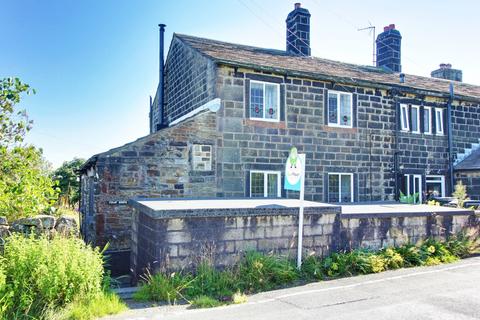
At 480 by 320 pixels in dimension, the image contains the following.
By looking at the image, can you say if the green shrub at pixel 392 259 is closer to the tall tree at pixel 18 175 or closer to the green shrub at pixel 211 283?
the green shrub at pixel 211 283

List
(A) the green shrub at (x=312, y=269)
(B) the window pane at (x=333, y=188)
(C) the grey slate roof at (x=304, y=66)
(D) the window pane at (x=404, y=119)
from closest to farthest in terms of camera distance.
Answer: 1. (A) the green shrub at (x=312, y=269)
2. (C) the grey slate roof at (x=304, y=66)
3. (B) the window pane at (x=333, y=188)
4. (D) the window pane at (x=404, y=119)

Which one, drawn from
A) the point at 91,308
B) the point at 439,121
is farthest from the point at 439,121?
the point at 91,308

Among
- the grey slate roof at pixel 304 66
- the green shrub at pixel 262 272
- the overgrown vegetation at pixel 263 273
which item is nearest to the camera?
the overgrown vegetation at pixel 263 273

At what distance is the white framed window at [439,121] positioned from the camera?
18703mm

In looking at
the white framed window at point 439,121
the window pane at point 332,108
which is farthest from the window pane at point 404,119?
the window pane at point 332,108

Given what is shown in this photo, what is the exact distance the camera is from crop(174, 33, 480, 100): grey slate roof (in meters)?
14.7

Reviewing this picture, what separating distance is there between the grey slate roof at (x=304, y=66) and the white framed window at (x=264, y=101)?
66 centimetres

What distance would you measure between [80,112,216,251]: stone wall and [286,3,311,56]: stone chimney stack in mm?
7604

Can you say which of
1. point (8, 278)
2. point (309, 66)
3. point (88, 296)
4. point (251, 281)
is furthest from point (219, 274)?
point (309, 66)

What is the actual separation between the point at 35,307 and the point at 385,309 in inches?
205

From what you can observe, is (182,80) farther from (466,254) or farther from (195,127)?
(466,254)

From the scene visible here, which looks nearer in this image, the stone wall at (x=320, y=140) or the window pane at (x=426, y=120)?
the stone wall at (x=320, y=140)

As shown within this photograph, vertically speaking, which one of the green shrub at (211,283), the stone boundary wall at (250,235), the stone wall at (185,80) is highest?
the stone wall at (185,80)

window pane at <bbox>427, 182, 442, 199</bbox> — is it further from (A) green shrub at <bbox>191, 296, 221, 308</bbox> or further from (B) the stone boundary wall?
(A) green shrub at <bbox>191, 296, 221, 308</bbox>
